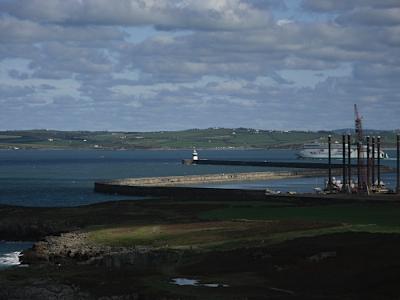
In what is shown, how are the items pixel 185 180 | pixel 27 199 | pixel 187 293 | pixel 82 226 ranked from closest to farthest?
pixel 187 293 < pixel 82 226 < pixel 27 199 < pixel 185 180

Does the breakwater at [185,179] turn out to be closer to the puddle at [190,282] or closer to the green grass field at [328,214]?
the green grass field at [328,214]

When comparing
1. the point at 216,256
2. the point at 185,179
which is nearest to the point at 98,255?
the point at 216,256

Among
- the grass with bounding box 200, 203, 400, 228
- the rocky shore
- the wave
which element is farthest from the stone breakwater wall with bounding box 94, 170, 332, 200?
the rocky shore

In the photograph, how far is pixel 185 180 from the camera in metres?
178

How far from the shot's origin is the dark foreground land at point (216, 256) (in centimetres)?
4881

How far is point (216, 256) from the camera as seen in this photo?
59.8m

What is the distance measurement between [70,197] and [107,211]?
1844 inches

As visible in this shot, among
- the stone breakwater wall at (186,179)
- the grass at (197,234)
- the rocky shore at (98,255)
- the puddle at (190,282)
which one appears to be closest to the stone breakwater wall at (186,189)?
the stone breakwater wall at (186,179)

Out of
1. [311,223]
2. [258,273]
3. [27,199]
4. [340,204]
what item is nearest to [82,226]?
[311,223]

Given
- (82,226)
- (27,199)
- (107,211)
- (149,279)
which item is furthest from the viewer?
(27,199)

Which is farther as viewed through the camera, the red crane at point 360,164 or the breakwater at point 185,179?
the breakwater at point 185,179

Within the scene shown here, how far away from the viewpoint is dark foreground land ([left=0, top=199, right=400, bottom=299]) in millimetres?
48812

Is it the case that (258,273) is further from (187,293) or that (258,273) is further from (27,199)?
(27,199)

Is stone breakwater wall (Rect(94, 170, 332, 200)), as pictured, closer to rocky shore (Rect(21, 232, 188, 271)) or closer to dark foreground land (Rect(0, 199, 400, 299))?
dark foreground land (Rect(0, 199, 400, 299))
